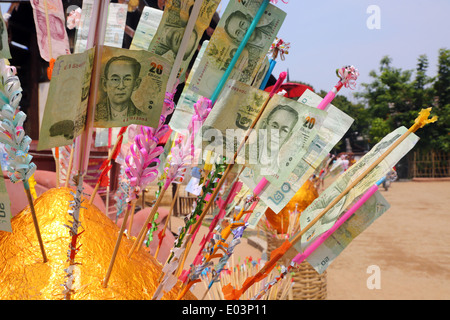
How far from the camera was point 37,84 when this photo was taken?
A: 593cm

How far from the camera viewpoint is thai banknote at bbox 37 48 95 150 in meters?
0.58

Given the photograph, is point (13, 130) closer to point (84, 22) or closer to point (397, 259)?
point (84, 22)

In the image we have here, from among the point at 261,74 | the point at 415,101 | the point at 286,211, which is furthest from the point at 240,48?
the point at 415,101

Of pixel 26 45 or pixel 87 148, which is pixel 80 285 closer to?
pixel 87 148

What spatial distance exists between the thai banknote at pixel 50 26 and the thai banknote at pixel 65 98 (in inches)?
18.2

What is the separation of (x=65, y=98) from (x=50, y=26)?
529mm

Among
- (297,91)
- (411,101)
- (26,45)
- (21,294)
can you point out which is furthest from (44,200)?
(411,101)

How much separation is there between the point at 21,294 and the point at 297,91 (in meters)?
0.85

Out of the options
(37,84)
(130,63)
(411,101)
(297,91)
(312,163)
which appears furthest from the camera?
(411,101)

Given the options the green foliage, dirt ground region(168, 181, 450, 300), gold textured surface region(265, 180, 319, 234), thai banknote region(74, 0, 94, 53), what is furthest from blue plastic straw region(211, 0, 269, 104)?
the green foliage

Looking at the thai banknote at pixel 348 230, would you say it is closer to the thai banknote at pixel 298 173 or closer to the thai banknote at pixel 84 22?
the thai banknote at pixel 298 173

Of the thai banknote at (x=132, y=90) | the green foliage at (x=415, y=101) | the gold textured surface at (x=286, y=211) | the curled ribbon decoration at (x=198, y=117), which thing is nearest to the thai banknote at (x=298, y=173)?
the curled ribbon decoration at (x=198, y=117)

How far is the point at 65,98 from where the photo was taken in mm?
602

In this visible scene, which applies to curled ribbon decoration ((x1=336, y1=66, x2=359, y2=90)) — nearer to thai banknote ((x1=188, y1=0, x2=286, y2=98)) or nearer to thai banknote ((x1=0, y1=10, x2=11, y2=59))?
thai banknote ((x1=188, y1=0, x2=286, y2=98))
